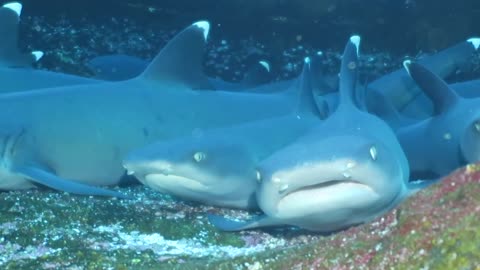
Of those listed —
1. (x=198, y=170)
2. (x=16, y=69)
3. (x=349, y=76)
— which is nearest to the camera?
(x=198, y=170)

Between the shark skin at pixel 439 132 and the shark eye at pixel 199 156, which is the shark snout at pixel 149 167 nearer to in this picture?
the shark eye at pixel 199 156

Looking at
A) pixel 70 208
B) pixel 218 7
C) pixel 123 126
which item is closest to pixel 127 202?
pixel 70 208

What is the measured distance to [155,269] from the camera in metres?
2.74

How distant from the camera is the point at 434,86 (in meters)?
4.93

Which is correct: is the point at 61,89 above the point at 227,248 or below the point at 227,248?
above

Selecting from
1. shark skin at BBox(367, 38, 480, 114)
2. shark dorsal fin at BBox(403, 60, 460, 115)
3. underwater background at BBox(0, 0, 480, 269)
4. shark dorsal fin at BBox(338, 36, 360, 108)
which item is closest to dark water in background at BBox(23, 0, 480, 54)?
underwater background at BBox(0, 0, 480, 269)

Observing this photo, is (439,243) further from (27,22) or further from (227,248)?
(27,22)

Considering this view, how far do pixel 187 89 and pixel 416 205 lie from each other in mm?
3266

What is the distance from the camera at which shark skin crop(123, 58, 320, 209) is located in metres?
3.79

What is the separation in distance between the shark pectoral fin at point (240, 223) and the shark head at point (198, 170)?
26cm

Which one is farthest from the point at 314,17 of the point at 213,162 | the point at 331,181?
the point at 331,181

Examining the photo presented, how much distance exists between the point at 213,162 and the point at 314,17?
548 cm

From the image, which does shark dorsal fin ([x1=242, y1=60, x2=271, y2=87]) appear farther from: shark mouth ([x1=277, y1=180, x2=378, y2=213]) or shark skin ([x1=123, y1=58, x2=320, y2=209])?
shark mouth ([x1=277, y1=180, x2=378, y2=213])

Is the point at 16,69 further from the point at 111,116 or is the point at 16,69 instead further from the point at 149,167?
the point at 149,167
